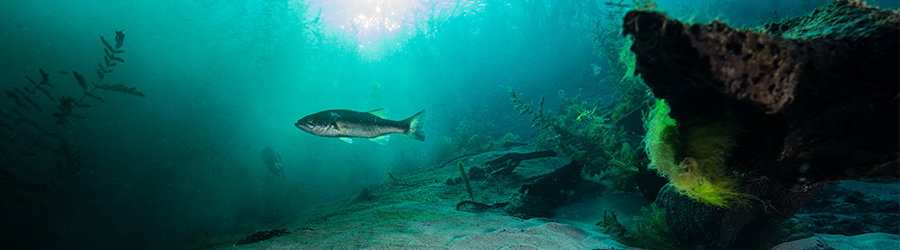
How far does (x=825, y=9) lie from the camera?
1.63 m

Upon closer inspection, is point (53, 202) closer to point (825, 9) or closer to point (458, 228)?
point (458, 228)

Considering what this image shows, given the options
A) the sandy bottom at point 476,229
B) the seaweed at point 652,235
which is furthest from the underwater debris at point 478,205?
the seaweed at point 652,235

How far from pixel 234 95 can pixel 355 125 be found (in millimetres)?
27855

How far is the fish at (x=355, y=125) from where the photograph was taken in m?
3.39

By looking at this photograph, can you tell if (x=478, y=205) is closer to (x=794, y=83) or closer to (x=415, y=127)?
(x=415, y=127)

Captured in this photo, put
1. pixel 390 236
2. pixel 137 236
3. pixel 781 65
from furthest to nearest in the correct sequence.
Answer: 1. pixel 137 236
2. pixel 390 236
3. pixel 781 65

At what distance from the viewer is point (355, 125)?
3.58 metres

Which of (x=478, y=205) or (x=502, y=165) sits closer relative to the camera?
(x=478, y=205)

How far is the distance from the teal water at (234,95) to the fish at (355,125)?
5569 mm

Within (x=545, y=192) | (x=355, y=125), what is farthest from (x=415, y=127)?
(x=545, y=192)

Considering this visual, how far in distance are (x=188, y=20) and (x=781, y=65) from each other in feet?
91.7

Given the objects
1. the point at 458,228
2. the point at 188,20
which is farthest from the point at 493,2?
the point at 458,228

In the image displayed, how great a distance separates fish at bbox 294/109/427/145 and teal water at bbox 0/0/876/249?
18.3 ft

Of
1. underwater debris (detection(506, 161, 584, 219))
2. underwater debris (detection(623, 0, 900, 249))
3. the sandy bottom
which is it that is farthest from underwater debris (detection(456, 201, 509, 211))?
underwater debris (detection(623, 0, 900, 249))
